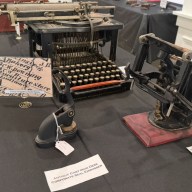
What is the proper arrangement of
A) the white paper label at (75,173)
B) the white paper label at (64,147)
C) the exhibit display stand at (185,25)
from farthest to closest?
the exhibit display stand at (185,25) < the white paper label at (64,147) < the white paper label at (75,173)

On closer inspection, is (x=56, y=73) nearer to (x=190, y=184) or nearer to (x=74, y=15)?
(x=74, y=15)

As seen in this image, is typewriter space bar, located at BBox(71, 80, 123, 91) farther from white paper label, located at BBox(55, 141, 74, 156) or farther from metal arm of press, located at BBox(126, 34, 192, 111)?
white paper label, located at BBox(55, 141, 74, 156)

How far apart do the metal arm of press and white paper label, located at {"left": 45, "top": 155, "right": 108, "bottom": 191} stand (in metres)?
0.32

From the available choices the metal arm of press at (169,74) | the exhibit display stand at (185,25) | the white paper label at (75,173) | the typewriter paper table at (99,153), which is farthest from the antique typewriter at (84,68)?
the exhibit display stand at (185,25)

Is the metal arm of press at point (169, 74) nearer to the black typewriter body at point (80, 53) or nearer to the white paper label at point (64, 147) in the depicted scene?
the black typewriter body at point (80, 53)

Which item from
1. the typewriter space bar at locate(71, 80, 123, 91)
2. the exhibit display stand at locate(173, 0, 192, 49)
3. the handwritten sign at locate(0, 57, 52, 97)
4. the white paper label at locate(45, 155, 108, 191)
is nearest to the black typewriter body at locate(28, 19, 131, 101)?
the typewriter space bar at locate(71, 80, 123, 91)

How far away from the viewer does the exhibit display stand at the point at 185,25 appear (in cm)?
232

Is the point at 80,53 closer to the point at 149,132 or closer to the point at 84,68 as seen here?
the point at 84,68

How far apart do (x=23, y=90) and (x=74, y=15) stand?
55cm

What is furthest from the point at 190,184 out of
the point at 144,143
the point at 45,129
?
the point at 45,129

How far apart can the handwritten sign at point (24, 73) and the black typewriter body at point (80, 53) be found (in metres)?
0.12

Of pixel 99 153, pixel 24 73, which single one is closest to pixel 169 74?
pixel 99 153

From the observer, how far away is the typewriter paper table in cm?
76

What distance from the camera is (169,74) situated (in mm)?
924
